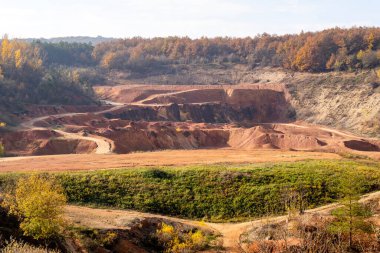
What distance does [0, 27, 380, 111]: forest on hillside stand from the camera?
310 ft

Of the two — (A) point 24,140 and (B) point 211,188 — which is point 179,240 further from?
(A) point 24,140

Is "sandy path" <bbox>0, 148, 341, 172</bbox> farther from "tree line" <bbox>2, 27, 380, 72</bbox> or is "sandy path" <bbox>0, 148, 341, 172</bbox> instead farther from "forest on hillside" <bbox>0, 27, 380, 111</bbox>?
"tree line" <bbox>2, 27, 380, 72</bbox>

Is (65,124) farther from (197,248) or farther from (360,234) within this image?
(360,234)

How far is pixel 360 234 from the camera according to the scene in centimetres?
2578

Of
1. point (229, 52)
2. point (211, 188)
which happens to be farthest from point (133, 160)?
point (229, 52)

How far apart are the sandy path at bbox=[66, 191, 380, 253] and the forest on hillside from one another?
5784 cm

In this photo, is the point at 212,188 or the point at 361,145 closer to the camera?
the point at 212,188

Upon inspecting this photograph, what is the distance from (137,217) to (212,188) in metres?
9.29

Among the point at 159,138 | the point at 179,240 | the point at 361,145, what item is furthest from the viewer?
the point at 361,145

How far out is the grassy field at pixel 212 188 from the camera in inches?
1353

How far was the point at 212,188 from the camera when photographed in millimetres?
36969

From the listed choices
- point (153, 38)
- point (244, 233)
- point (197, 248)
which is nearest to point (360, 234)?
point (244, 233)

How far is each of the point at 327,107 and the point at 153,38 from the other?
9102 centimetres

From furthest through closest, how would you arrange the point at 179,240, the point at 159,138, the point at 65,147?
the point at 159,138 → the point at 65,147 → the point at 179,240
